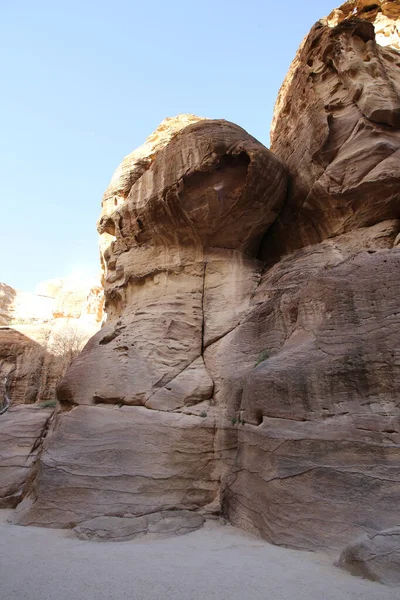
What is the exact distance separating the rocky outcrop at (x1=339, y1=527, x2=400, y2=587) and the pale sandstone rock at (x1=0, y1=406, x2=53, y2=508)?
680 cm

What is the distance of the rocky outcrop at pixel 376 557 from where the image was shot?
12.5ft

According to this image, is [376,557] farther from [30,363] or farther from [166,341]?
[30,363]

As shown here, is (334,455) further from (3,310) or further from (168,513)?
(3,310)

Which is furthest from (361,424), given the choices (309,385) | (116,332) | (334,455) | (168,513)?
(116,332)

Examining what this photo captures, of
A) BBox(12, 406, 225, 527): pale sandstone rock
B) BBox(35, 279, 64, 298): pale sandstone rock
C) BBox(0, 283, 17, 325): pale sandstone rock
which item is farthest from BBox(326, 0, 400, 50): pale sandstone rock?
BBox(35, 279, 64, 298): pale sandstone rock

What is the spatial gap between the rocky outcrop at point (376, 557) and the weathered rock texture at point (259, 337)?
409 millimetres

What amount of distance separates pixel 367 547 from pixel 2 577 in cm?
385

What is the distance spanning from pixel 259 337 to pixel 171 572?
4846 millimetres

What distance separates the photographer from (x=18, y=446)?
366 inches

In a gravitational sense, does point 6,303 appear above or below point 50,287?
below

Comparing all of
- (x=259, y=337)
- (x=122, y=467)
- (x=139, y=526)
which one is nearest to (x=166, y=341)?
(x=259, y=337)

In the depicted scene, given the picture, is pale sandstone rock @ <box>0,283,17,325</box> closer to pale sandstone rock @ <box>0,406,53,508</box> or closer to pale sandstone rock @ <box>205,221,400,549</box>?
pale sandstone rock @ <box>0,406,53,508</box>

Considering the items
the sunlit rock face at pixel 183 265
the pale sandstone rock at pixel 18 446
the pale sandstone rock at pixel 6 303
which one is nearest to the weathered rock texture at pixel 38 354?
the pale sandstone rock at pixel 18 446

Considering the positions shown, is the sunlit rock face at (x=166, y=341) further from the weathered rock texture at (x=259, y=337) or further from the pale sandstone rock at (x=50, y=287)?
the pale sandstone rock at (x=50, y=287)
